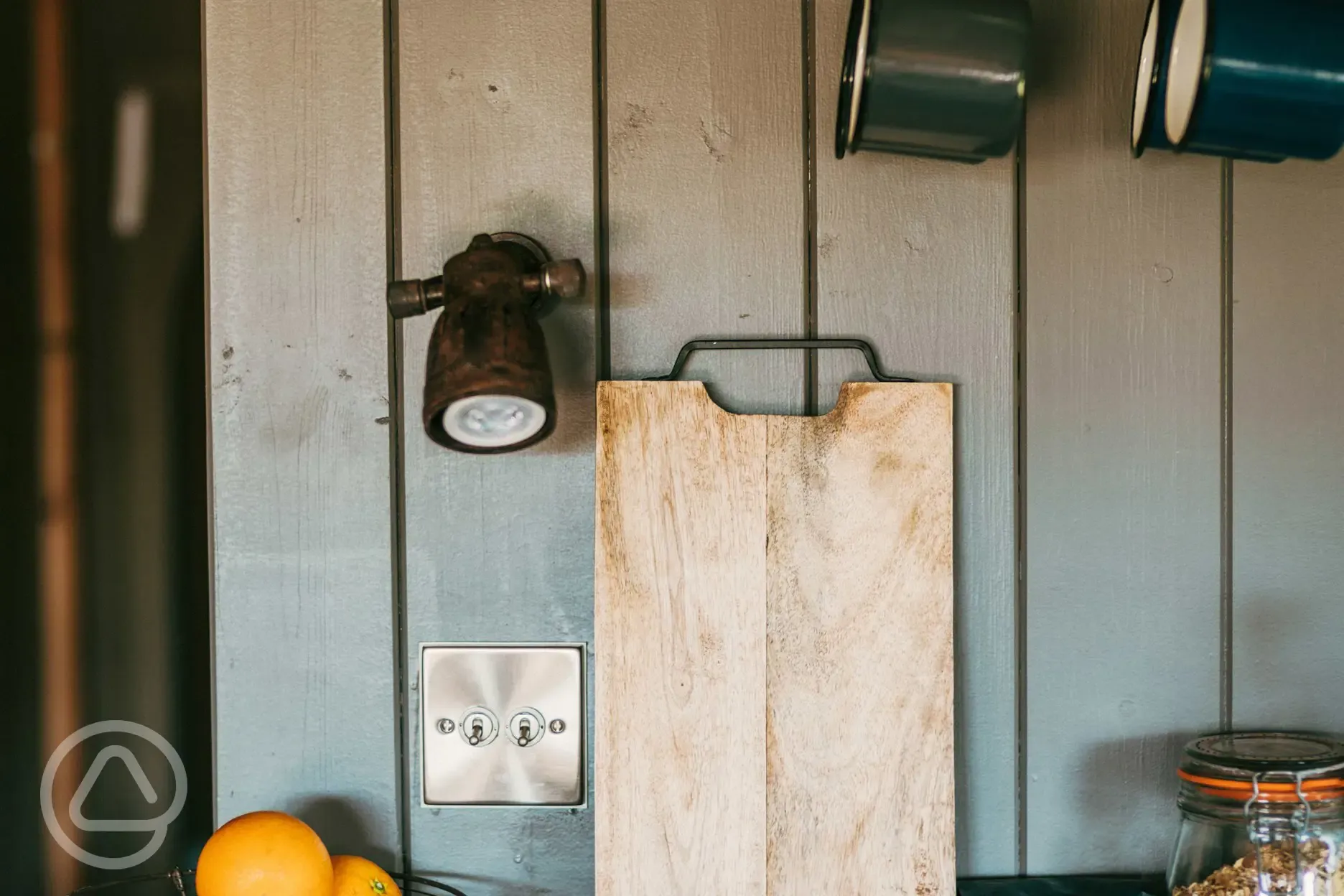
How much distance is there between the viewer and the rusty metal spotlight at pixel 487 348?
0.76 m

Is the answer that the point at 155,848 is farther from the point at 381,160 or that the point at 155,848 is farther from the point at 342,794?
the point at 381,160

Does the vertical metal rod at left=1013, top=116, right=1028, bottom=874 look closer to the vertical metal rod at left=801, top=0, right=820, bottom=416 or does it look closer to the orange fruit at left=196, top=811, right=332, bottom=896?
the vertical metal rod at left=801, top=0, right=820, bottom=416

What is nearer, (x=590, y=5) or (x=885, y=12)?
(x=885, y=12)

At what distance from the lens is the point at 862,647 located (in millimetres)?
900

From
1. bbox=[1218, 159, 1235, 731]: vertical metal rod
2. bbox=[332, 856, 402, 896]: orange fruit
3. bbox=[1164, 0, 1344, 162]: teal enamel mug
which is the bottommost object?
bbox=[332, 856, 402, 896]: orange fruit

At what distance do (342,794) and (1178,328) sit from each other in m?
0.86

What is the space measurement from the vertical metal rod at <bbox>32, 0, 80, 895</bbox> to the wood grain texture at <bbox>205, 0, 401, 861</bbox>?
156 mm

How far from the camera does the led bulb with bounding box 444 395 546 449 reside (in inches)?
31.3

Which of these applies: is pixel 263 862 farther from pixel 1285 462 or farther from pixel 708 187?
pixel 1285 462

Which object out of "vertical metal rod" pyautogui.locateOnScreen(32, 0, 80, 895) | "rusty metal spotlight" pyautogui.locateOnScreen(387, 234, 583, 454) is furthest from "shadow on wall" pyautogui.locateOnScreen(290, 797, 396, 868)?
"rusty metal spotlight" pyautogui.locateOnScreen(387, 234, 583, 454)

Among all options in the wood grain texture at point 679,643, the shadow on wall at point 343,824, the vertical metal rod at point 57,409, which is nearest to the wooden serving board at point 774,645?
the wood grain texture at point 679,643

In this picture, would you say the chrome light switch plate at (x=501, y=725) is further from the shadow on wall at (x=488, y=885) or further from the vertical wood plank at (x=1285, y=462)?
the vertical wood plank at (x=1285, y=462)

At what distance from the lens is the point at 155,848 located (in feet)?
3.10

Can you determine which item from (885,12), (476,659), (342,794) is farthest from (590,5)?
(342,794)
